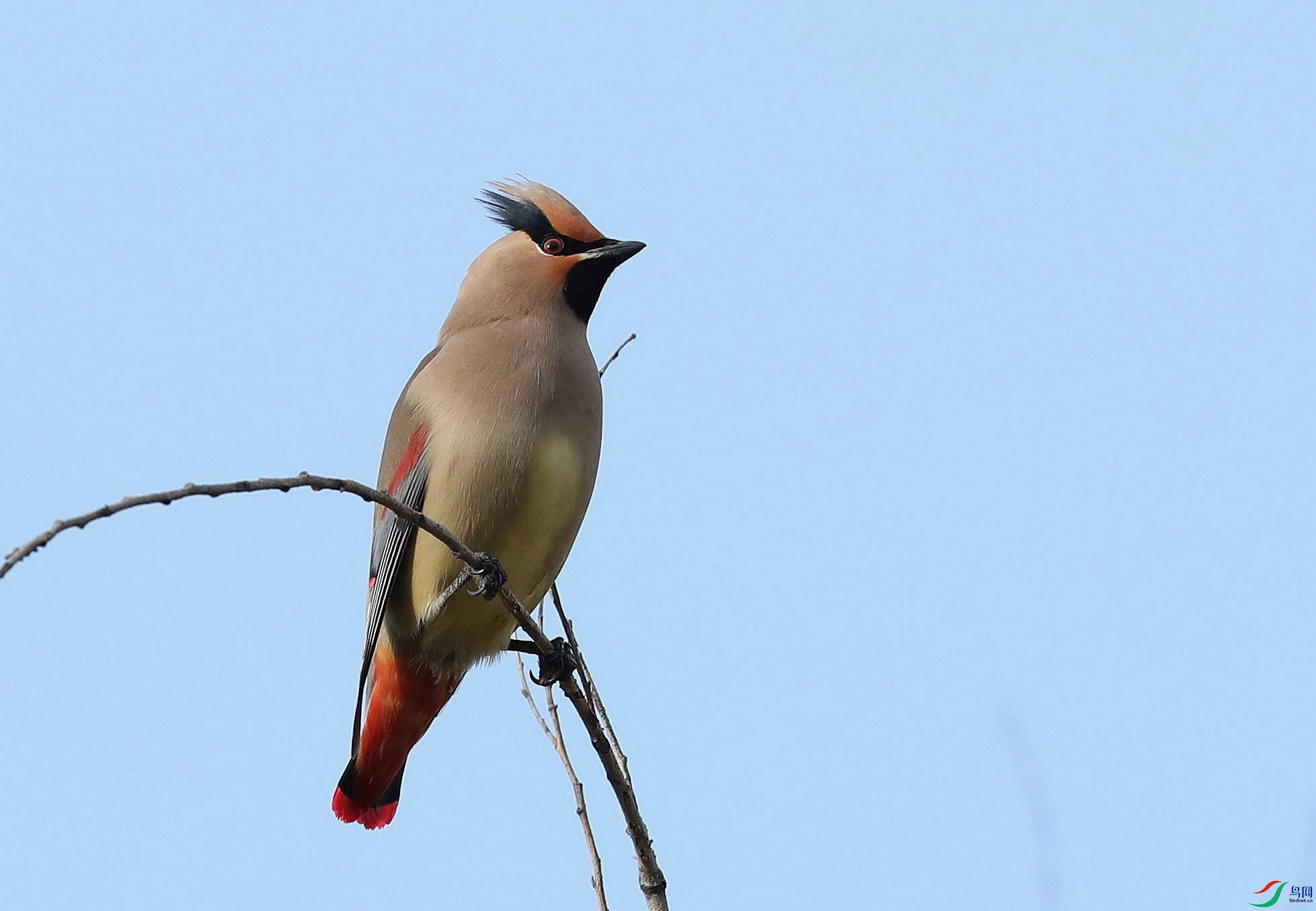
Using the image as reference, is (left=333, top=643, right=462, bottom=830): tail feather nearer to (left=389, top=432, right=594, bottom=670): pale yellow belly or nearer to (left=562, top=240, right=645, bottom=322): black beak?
(left=389, top=432, right=594, bottom=670): pale yellow belly

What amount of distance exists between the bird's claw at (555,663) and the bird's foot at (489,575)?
0.71 feet

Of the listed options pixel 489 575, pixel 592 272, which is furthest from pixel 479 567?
pixel 592 272

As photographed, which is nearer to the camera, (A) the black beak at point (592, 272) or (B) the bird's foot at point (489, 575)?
(B) the bird's foot at point (489, 575)

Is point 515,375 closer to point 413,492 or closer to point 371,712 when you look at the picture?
point 413,492

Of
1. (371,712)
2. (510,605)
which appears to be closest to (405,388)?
(371,712)

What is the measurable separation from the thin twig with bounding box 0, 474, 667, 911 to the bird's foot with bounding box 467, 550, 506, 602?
26 mm

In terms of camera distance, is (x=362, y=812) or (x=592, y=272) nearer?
(x=592, y=272)

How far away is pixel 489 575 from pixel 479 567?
24 centimetres

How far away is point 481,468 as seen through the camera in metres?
4.24

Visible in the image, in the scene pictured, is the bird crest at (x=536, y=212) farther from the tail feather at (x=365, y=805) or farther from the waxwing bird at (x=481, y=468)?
the tail feather at (x=365, y=805)

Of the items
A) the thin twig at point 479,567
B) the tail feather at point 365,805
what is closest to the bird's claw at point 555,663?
the thin twig at point 479,567

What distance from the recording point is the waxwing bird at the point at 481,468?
4262 mm

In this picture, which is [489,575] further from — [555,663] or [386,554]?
[386,554]

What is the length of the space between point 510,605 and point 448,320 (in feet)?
5.18
